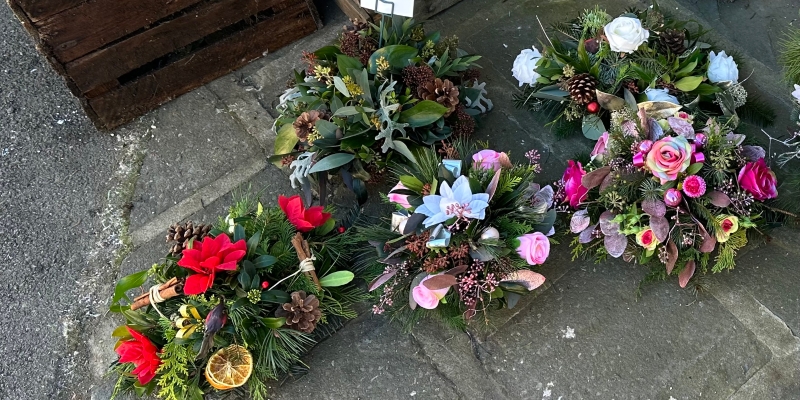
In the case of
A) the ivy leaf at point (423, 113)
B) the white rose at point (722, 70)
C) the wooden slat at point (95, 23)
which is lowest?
the white rose at point (722, 70)

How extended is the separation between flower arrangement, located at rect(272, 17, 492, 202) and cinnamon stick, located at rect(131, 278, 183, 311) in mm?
561

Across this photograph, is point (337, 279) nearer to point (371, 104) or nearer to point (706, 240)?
point (371, 104)

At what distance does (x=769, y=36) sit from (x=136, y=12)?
273 centimetres

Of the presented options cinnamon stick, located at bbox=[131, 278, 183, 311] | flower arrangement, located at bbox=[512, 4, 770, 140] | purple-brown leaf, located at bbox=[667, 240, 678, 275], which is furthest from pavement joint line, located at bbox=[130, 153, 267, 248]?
purple-brown leaf, located at bbox=[667, 240, 678, 275]

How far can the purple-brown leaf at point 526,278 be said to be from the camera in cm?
178

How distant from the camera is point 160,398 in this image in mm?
1895

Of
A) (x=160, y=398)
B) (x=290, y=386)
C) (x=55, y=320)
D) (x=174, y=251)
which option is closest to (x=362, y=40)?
(x=174, y=251)

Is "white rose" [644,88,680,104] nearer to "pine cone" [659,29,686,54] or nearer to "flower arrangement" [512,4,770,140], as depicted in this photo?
"flower arrangement" [512,4,770,140]

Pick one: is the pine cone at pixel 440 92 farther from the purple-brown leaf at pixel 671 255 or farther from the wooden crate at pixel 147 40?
the wooden crate at pixel 147 40

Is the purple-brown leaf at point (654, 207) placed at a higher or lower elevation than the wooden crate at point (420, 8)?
lower

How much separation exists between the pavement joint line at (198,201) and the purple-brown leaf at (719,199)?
65.1 inches

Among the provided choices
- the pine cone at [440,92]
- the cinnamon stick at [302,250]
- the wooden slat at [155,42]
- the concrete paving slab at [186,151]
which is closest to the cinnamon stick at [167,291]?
the cinnamon stick at [302,250]

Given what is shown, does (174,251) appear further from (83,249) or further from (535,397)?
(535,397)

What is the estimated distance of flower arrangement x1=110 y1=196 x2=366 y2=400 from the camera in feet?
5.70
